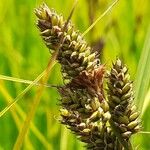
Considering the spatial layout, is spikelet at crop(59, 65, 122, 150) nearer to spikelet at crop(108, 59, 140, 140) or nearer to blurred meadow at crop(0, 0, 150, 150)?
spikelet at crop(108, 59, 140, 140)

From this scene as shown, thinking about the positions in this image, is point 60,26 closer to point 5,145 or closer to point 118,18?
point 5,145

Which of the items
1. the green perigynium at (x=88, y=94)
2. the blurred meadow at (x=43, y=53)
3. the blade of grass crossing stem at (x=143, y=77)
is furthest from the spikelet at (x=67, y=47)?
the blurred meadow at (x=43, y=53)

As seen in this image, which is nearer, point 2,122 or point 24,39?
point 2,122

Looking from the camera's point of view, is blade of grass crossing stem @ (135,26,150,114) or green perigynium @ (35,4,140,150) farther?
blade of grass crossing stem @ (135,26,150,114)

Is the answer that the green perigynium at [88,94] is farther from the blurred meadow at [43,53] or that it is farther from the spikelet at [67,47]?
the blurred meadow at [43,53]

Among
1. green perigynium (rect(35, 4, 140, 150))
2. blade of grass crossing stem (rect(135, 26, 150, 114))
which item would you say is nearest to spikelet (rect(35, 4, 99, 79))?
green perigynium (rect(35, 4, 140, 150))

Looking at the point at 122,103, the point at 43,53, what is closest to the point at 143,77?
the point at 122,103

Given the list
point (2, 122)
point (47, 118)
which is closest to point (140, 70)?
point (47, 118)
